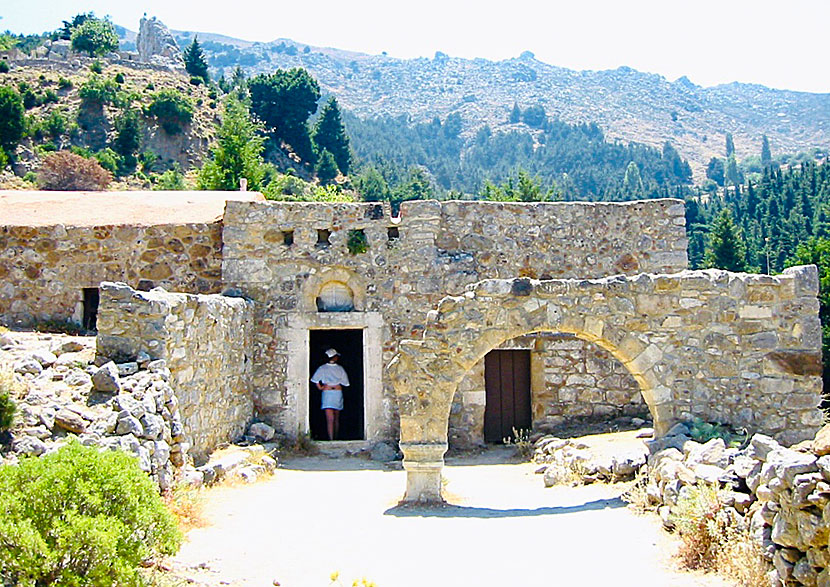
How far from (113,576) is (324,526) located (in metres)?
3.43

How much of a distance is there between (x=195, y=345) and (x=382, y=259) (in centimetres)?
433

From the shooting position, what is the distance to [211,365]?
10875mm

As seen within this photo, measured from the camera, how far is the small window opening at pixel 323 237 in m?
13.6

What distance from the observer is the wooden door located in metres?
14.0

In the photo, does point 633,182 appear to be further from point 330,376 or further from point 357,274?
point 330,376

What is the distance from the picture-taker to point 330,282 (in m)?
13.6

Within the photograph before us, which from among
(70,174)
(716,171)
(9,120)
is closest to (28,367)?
(70,174)

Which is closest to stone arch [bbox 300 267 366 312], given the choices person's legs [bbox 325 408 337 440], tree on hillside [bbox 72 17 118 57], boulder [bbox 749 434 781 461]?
person's legs [bbox 325 408 337 440]

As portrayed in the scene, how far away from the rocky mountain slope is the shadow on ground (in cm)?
9987

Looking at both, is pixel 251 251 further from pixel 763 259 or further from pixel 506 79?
pixel 506 79

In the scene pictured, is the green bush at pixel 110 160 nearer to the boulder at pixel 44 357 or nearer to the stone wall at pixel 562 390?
the stone wall at pixel 562 390

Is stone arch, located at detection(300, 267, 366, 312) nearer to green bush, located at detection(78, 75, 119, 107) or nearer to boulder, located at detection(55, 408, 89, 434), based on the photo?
boulder, located at detection(55, 408, 89, 434)

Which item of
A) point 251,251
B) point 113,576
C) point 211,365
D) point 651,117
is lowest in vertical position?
point 113,576

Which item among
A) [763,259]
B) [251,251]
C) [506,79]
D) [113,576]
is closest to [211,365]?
[251,251]
